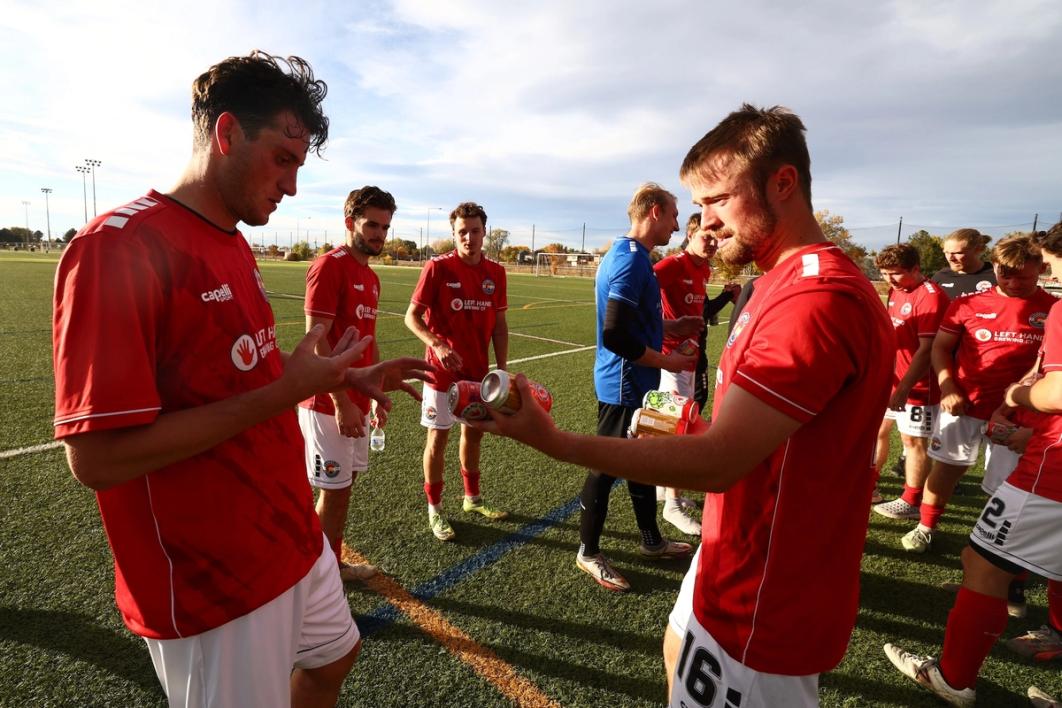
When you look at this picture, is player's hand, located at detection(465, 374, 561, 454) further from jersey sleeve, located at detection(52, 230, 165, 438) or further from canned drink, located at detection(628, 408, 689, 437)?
jersey sleeve, located at detection(52, 230, 165, 438)

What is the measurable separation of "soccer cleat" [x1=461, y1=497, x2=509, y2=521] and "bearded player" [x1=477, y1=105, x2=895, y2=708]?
2647mm

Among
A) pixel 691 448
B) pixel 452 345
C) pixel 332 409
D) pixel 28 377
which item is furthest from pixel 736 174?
pixel 28 377

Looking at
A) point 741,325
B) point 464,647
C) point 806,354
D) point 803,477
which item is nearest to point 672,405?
point 741,325

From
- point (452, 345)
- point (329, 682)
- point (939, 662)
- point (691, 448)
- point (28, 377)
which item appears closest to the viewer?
point (691, 448)

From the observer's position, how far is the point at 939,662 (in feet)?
8.58

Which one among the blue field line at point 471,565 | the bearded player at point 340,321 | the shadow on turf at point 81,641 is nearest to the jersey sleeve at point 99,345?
the bearded player at point 340,321

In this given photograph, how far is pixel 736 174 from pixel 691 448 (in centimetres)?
81

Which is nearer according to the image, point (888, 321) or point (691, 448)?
point (691, 448)

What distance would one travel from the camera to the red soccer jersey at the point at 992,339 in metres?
3.66

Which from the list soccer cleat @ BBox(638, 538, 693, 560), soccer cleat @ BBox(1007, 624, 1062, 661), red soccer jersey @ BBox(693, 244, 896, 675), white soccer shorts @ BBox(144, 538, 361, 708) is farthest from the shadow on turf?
soccer cleat @ BBox(1007, 624, 1062, 661)

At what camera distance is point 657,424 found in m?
1.74

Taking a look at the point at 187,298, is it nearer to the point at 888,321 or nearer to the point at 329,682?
the point at 329,682

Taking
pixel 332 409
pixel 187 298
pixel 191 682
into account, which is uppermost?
pixel 187 298

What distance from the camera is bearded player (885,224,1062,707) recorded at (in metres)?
2.29
